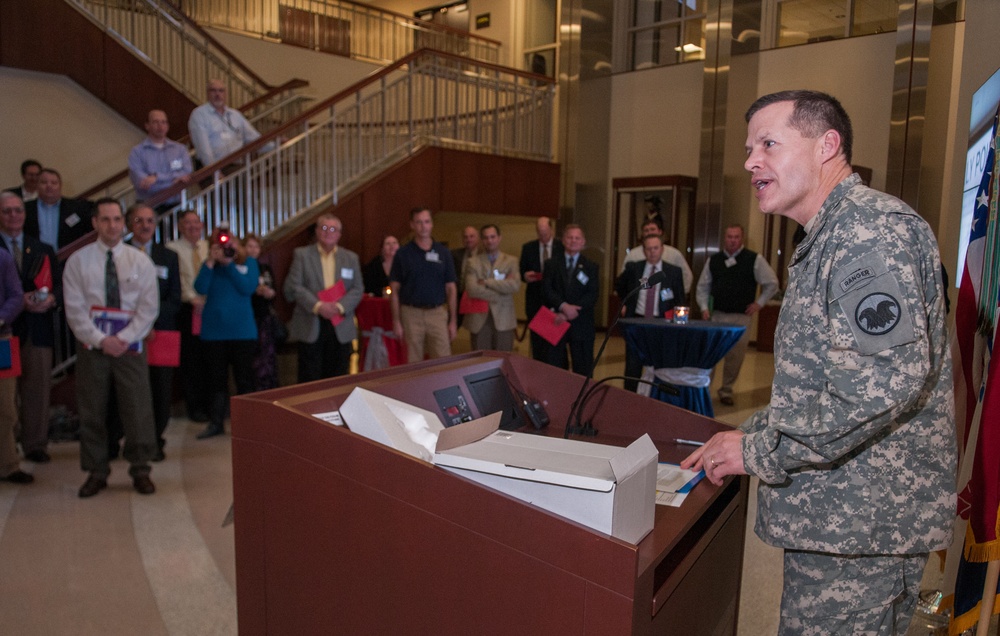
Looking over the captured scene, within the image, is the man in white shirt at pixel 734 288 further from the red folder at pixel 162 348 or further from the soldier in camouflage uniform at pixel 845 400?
the soldier in camouflage uniform at pixel 845 400

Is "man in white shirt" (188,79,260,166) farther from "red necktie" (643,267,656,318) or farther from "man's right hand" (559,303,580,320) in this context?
"red necktie" (643,267,656,318)

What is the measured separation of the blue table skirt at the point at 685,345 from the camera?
3.56 metres

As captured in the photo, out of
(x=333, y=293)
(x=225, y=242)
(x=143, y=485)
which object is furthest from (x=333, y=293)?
(x=143, y=485)

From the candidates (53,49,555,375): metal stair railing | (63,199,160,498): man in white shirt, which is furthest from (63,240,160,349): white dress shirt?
(53,49,555,375): metal stair railing

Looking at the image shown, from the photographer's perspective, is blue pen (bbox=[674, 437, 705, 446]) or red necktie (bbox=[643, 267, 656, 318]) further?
red necktie (bbox=[643, 267, 656, 318])

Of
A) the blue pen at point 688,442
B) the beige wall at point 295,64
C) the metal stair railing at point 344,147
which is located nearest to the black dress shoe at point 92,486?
the metal stair railing at point 344,147

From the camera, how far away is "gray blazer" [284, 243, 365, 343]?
16.1ft

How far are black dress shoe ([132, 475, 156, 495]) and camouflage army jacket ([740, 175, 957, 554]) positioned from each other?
3255 mm

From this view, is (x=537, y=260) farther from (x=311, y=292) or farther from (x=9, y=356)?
(x=9, y=356)

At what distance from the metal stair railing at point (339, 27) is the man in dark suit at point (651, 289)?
6217 millimetres

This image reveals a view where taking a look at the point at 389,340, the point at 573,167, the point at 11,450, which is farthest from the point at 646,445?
the point at 573,167

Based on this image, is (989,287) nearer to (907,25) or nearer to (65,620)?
(65,620)

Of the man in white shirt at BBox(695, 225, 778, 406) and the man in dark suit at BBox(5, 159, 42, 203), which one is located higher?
the man in dark suit at BBox(5, 159, 42, 203)

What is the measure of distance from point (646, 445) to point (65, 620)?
88.8 inches
